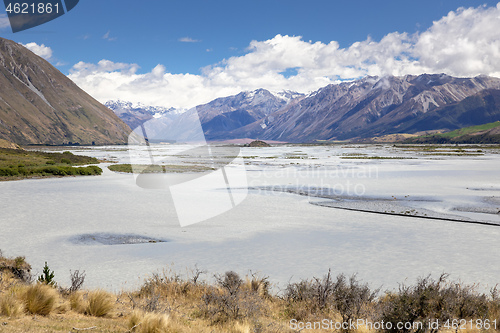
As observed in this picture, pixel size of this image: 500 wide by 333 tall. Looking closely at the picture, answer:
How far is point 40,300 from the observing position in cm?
736

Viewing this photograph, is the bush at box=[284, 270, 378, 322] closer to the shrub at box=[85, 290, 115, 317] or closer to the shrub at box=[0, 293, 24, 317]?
the shrub at box=[85, 290, 115, 317]

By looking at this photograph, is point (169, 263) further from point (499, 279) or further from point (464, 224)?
point (464, 224)

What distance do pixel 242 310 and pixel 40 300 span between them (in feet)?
13.6

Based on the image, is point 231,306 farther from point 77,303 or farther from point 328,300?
point 77,303

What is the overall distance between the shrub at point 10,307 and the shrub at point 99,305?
51.5 inches

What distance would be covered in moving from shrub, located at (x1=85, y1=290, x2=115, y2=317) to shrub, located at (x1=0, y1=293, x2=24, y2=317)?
1.31 meters

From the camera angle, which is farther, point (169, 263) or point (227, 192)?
point (227, 192)

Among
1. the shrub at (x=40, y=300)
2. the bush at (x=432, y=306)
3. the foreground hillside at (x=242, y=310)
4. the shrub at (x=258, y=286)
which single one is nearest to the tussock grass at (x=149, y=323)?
the foreground hillside at (x=242, y=310)

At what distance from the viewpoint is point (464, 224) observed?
18.1 meters

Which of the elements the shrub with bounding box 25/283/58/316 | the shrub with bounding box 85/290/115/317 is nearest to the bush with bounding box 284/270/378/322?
the shrub with bounding box 85/290/115/317

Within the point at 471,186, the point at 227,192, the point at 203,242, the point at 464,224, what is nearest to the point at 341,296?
the point at 203,242

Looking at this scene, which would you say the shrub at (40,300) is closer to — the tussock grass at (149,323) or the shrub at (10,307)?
the shrub at (10,307)

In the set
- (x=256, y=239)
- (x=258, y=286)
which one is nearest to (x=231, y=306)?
(x=258, y=286)

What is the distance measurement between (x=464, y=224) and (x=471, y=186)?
16.0 metres
